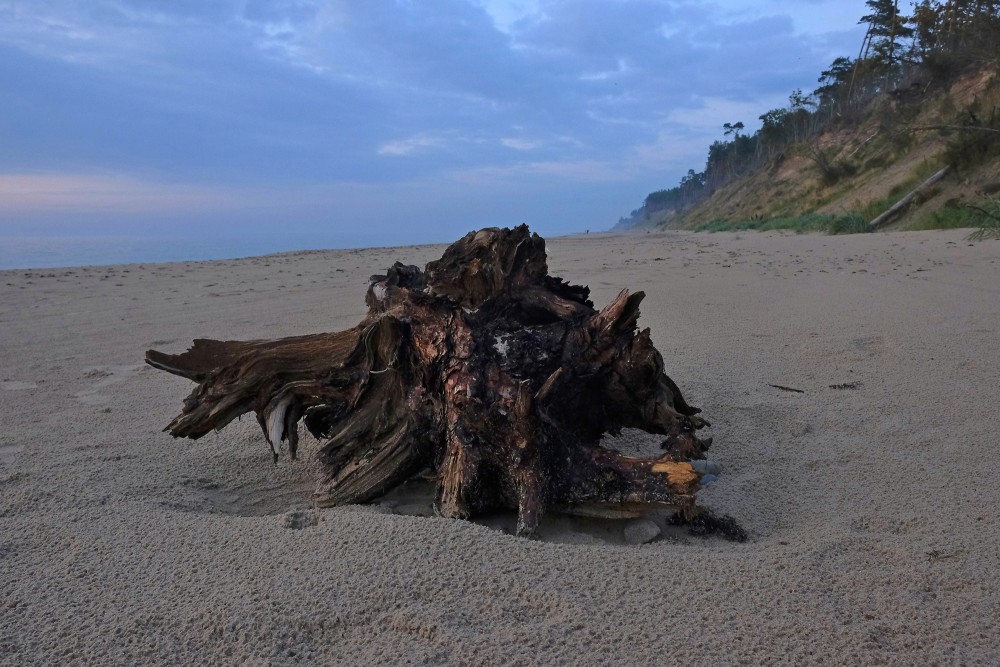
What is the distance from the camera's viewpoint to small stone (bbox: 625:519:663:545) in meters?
1.94

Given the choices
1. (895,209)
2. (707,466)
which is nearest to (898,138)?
(895,209)

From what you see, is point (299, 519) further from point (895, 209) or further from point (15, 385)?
point (895, 209)

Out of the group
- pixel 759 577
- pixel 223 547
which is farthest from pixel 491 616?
pixel 223 547

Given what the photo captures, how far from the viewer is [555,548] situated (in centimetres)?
175

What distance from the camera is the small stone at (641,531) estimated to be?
1.94 metres

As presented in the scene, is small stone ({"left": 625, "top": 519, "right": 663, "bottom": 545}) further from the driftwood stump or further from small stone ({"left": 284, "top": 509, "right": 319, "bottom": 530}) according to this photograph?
small stone ({"left": 284, "top": 509, "right": 319, "bottom": 530})

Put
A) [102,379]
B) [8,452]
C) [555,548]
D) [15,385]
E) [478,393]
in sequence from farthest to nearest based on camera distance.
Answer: [102,379] < [15,385] < [8,452] < [478,393] < [555,548]

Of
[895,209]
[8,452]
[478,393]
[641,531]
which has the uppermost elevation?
[895,209]

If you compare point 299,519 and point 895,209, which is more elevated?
point 895,209

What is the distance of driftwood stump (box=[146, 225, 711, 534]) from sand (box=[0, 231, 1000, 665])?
133mm

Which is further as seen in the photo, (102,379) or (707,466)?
(102,379)

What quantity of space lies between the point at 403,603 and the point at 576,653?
0.40 metres

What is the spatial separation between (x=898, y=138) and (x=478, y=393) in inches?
834

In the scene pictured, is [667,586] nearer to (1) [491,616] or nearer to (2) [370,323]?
(1) [491,616]
